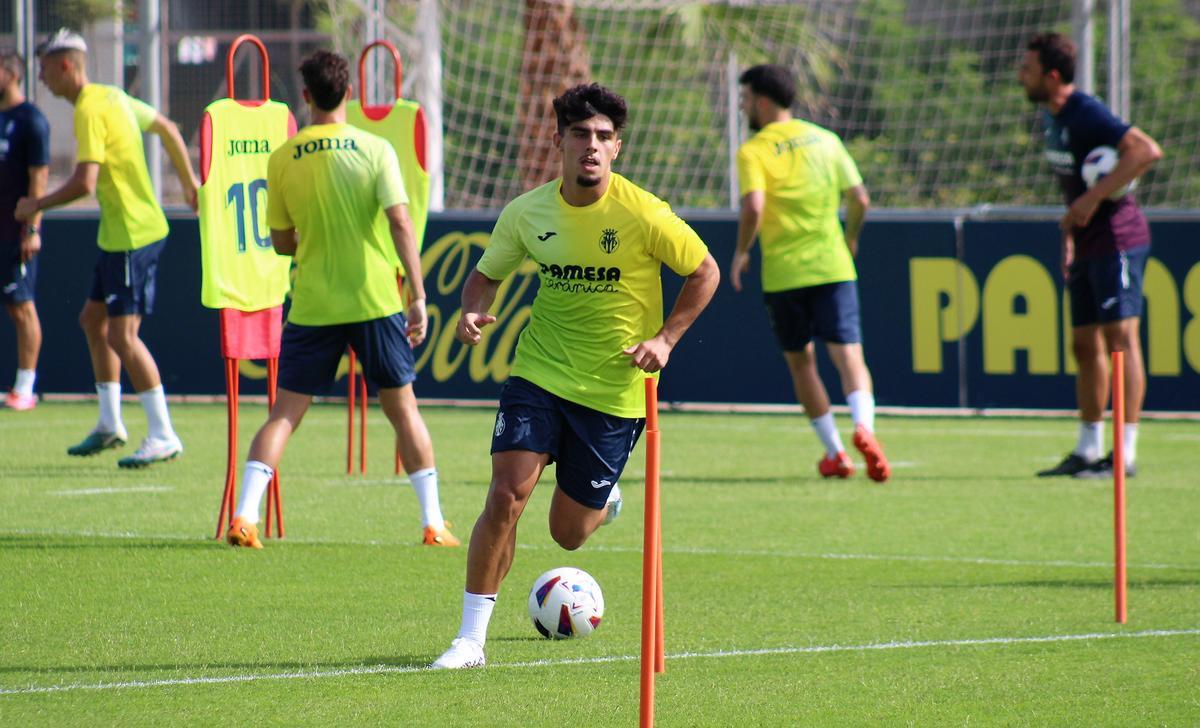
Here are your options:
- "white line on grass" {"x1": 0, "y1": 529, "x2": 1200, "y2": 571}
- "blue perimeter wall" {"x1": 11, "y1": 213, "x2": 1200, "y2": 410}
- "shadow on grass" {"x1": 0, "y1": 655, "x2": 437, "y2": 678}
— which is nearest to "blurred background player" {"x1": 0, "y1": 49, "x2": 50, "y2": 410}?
"blue perimeter wall" {"x1": 11, "y1": 213, "x2": 1200, "y2": 410}

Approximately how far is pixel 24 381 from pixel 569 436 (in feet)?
29.7

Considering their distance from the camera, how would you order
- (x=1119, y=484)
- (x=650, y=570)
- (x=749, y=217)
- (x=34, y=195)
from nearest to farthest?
(x=650, y=570) < (x=1119, y=484) < (x=749, y=217) < (x=34, y=195)

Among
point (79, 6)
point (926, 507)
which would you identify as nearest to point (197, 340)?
point (926, 507)

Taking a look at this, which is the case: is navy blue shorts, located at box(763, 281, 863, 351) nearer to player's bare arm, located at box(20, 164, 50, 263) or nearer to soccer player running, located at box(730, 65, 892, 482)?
soccer player running, located at box(730, 65, 892, 482)

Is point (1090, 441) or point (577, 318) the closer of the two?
point (577, 318)

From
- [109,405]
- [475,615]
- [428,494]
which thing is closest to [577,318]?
[475,615]

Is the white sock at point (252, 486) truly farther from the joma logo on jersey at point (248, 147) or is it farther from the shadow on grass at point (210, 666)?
the shadow on grass at point (210, 666)

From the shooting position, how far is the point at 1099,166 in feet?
34.7

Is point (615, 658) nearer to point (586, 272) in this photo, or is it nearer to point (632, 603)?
point (632, 603)

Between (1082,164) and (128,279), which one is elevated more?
(1082,164)

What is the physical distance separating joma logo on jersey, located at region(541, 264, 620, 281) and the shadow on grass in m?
1.35

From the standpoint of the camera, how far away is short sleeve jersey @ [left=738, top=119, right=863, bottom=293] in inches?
433

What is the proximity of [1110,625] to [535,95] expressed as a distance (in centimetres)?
1402

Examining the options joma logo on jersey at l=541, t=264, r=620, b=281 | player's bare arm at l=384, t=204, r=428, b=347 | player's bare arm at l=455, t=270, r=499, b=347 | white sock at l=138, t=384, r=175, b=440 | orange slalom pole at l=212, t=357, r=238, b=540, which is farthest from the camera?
white sock at l=138, t=384, r=175, b=440
